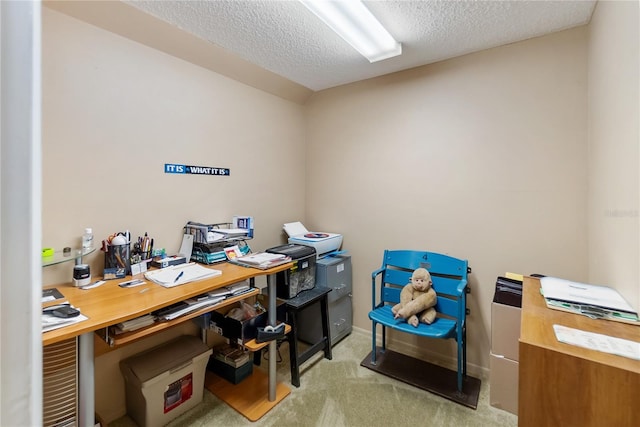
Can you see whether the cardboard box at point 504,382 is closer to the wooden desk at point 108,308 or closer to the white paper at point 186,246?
the wooden desk at point 108,308

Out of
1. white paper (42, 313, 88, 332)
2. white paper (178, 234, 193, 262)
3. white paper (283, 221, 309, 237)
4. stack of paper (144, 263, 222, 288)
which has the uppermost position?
white paper (283, 221, 309, 237)

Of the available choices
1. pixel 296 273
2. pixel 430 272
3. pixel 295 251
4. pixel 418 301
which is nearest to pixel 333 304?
pixel 296 273

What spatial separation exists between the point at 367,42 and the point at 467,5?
61cm

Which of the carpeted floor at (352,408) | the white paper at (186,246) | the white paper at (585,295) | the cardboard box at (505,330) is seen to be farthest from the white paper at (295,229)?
the white paper at (585,295)

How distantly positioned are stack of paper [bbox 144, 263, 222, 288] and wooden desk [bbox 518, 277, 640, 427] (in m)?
1.56

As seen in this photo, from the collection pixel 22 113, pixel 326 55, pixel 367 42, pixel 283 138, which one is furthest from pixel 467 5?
pixel 22 113

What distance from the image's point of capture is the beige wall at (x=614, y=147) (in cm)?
111

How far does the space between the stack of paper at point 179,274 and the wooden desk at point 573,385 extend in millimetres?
1560

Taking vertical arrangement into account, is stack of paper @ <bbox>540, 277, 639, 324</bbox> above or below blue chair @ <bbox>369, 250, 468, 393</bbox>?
above

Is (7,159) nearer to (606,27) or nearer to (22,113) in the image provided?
(22,113)

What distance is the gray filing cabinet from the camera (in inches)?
102

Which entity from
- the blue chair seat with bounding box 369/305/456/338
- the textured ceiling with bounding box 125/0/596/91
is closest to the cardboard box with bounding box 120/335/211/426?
the blue chair seat with bounding box 369/305/456/338

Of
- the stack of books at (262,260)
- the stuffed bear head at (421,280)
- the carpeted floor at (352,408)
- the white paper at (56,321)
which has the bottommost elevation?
the carpeted floor at (352,408)

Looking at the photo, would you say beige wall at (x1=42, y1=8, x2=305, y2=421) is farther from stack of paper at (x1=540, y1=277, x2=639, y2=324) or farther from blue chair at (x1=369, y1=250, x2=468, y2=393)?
stack of paper at (x1=540, y1=277, x2=639, y2=324)
